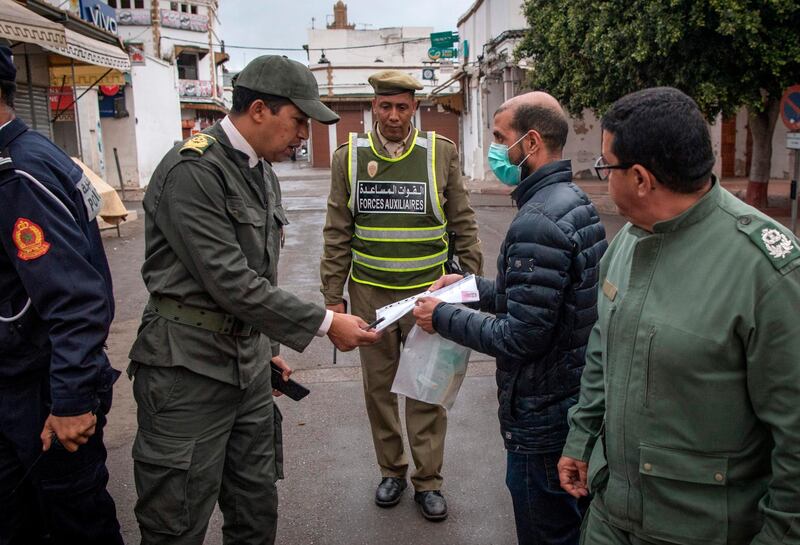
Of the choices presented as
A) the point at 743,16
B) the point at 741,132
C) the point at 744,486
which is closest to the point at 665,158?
the point at 744,486

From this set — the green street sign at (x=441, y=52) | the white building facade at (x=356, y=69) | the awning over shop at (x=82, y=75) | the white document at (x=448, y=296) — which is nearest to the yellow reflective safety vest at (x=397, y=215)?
the white document at (x=448, y=296)

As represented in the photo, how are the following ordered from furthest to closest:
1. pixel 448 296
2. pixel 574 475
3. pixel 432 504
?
1. pixel 432 504
2. pixel 448 296
3. pixel 574 475

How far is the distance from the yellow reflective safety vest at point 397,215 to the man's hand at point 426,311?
3.47ft

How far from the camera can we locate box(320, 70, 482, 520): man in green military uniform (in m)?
3.92

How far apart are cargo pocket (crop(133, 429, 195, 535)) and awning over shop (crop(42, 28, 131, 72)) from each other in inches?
311

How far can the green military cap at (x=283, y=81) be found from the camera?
265 centimetres

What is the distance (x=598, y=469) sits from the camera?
6.77 feet

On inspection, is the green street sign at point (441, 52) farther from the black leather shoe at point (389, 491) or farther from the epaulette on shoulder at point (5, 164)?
the epaulette on shoulder at point (5, 164)

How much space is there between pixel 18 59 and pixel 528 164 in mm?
11891

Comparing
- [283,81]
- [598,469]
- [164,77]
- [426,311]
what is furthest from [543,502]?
[164,77]

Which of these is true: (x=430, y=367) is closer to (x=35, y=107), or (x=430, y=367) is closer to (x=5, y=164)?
(x=5, y=164)

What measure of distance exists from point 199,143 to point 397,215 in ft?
4.92

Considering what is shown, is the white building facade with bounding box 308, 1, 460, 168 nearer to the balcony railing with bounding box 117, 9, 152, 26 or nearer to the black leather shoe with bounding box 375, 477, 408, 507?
the balcony railing with bounding box 117, 9, 152, 26

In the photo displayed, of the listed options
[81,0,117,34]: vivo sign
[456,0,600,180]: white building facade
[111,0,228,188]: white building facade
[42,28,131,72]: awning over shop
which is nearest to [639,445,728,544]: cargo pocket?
[42,28,131,72]: awning over shop
